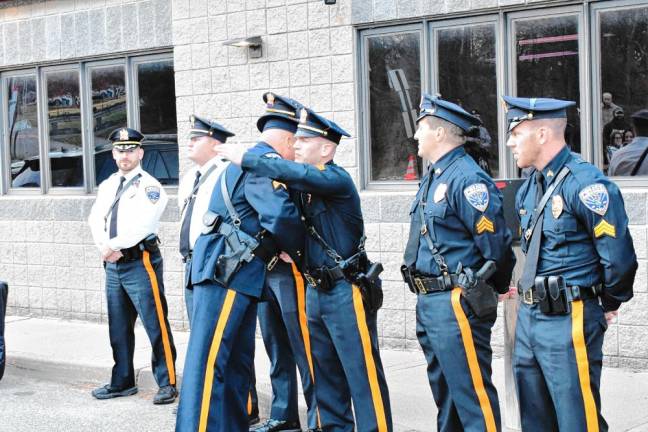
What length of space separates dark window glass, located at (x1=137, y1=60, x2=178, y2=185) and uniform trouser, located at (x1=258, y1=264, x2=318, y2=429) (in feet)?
14.8

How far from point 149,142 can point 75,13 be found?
180cm

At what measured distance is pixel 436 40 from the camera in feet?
30.8

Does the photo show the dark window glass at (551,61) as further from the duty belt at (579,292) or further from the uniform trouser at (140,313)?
the duty belt at (579,292)

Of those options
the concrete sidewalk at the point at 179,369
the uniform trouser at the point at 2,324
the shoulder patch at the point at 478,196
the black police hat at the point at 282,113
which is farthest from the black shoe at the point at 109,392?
the shoulder patch at the point at 478,196

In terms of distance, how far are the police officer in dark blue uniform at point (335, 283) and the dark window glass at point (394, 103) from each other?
3.47 meters

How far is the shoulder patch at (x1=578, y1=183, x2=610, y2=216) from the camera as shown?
489 centimetres

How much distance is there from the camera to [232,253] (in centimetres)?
606

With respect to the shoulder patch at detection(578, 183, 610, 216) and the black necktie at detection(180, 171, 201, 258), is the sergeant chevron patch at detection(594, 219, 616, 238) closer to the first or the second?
the shoulder patch at detection(578, 183, 610, 216)

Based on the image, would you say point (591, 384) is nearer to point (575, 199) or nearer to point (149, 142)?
point (575, 199)

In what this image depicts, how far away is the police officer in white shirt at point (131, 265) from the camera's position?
8.18 m

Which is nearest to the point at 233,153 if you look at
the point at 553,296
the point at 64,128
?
the point at 553,296

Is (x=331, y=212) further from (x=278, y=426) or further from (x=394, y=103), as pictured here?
(x=394, y=103)

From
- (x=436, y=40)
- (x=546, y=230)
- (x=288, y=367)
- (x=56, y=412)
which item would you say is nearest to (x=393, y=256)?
(x=436, y=40)

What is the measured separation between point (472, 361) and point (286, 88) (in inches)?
200
